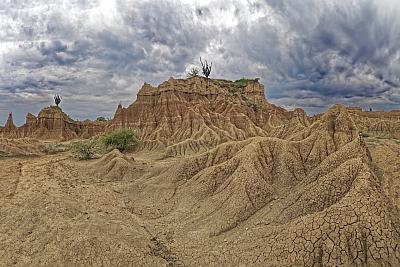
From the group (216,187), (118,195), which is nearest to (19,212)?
(118,195)

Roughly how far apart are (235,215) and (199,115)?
48.1 meters

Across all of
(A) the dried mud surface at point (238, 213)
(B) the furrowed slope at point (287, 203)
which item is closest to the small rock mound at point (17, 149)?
(A) the dried mud surface at point (238, 213)

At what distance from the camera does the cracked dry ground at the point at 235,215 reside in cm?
1001

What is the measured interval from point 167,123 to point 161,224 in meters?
47.4

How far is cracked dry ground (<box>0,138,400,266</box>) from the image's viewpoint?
1001cm

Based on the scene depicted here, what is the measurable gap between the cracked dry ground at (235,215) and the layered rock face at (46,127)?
69407 millimetres

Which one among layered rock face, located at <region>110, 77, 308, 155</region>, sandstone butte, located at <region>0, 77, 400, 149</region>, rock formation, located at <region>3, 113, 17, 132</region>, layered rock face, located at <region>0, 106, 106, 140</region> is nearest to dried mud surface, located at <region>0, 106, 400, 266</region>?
sandstone butte, located at <region>0, 77, 400, 149</region>

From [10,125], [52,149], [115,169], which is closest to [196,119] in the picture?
[52,149]

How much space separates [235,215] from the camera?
46.5ft

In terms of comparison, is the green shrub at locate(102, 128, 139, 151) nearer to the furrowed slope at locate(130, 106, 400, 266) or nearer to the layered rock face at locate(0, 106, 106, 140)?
the furrowed slope at locate(130, 106, 400, 266)

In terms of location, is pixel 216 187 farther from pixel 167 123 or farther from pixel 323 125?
pixel 167 123

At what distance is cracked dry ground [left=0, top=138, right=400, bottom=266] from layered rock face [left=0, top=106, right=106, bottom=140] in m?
69.4

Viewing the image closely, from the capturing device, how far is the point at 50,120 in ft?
286

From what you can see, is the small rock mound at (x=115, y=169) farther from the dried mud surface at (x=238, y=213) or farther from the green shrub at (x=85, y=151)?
the green shrub at (x=85, y=151)
